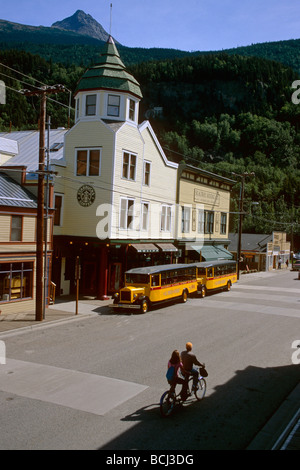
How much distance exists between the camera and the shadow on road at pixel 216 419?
894 centimetres

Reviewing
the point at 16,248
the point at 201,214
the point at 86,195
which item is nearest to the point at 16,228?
the point at 16,248

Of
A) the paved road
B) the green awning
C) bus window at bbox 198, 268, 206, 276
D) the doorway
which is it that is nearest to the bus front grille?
the paved road

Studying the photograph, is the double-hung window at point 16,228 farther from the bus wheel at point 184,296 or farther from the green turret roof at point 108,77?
the green turret roof at point 108,77

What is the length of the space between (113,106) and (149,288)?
1330 cm

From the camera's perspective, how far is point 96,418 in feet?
33.1

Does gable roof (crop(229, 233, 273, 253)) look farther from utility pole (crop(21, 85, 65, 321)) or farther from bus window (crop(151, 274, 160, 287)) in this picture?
utility pole (crop(21, 85, 65, 321))

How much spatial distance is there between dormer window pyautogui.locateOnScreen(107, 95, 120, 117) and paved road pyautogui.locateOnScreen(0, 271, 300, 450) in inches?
572

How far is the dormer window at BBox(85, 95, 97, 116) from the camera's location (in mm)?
30250

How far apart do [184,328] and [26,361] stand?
8.50 meters

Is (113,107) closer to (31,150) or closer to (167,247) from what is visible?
(31,150)

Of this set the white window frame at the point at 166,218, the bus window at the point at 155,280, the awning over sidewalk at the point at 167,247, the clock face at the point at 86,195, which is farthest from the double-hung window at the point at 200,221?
the bus window at the point at 155,280

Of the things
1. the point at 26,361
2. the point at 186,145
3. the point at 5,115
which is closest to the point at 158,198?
the point at 26,361

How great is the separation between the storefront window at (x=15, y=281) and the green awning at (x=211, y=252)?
779 inches
